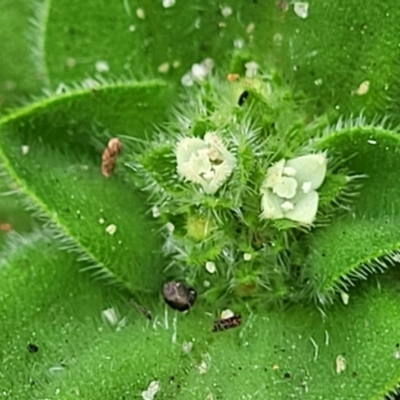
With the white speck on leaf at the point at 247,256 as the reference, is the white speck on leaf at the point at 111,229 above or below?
above

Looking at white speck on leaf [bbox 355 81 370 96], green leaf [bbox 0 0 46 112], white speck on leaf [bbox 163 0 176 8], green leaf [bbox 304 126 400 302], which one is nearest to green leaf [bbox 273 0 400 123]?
white speck on leaf [bbox 355 81 370 96]

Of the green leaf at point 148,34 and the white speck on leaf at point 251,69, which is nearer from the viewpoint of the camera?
the white speck on leaf at point 251,69

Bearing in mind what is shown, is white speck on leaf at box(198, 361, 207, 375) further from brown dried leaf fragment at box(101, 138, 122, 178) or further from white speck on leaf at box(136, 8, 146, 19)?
white speck on leaf at box(136, 8, 146, 19)

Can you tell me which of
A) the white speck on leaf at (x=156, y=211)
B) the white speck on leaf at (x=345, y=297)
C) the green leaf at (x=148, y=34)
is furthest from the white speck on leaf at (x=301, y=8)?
the white speck on leaf at (x=345, y=297)

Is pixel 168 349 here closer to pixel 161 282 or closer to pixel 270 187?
pixel 161 282

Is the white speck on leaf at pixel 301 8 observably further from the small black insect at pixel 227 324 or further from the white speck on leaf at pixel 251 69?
the small black insect at pixel 227 324

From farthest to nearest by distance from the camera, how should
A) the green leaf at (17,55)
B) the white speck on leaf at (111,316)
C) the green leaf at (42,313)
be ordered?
1. the green leaf at (17,55)
2. the white speck on leaf at (111,316)
3. the green leaf at (42,313)

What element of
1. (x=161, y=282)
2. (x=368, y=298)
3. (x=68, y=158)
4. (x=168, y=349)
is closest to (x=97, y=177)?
(x=68, y=158)
